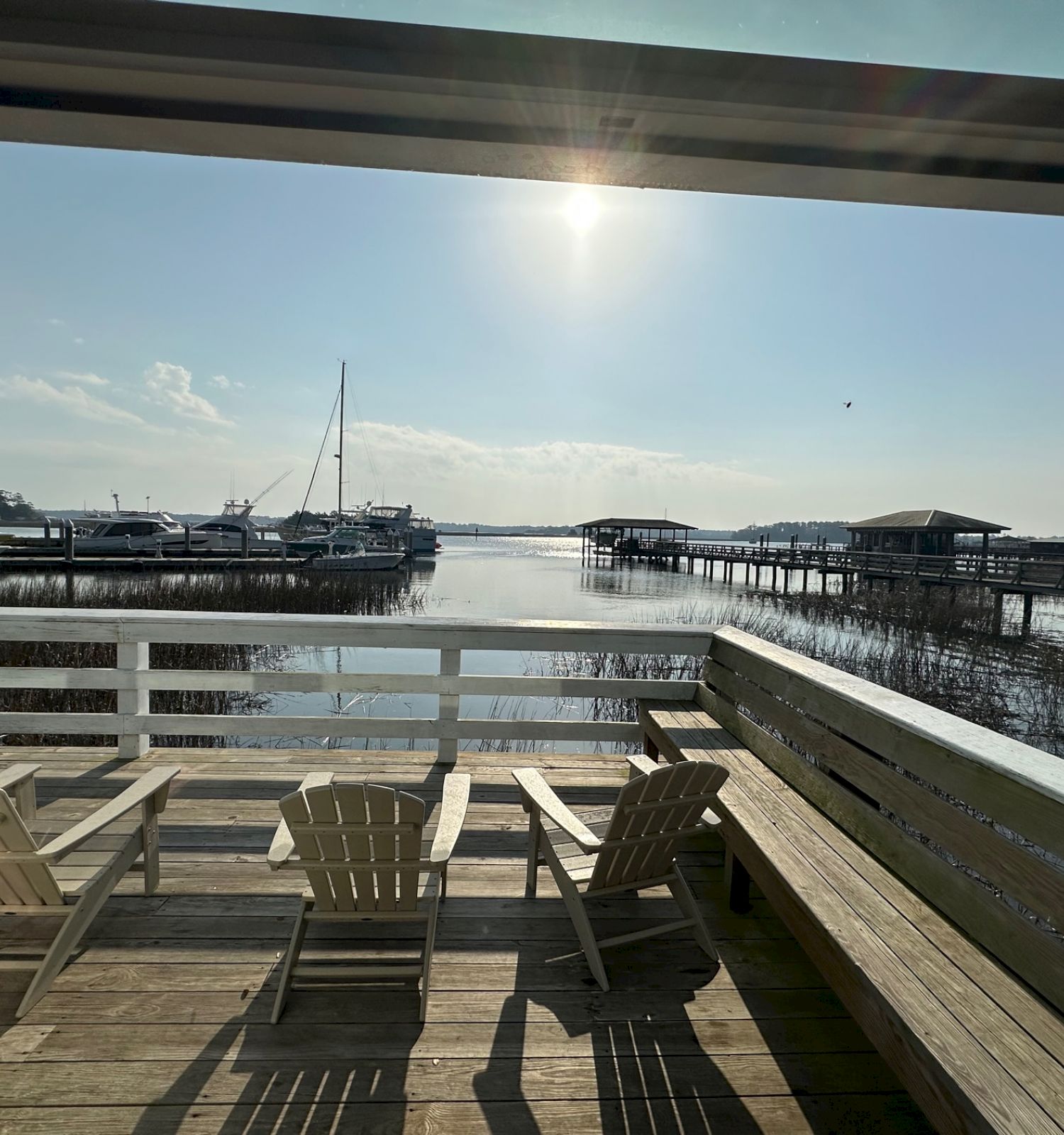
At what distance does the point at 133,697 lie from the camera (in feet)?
12.4

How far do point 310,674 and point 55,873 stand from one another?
1725mm

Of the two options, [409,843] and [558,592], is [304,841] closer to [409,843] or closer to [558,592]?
[409,843]

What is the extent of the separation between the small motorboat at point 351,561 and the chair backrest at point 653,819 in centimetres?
2354

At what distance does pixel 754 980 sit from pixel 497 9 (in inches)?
113

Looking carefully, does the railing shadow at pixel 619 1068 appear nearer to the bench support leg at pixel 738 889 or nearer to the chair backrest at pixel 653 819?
the chair backrest at pixel 653 819

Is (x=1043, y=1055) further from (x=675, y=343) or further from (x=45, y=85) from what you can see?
(x=675, y=343)

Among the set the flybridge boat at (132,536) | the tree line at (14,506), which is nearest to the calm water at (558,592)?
the flybridge boat at (132,536)

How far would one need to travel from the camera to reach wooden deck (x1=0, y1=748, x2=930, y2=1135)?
154 cm

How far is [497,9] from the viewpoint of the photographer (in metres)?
1.37

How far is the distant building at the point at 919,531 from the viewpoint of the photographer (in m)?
33.9

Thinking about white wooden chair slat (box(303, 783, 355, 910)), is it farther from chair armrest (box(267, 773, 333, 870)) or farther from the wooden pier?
the wooden pier

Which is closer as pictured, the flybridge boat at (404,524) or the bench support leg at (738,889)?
the bench support leg at (738,889)

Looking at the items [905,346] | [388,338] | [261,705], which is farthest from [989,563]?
[261,705]

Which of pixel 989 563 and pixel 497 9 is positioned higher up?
pixel 497 9
